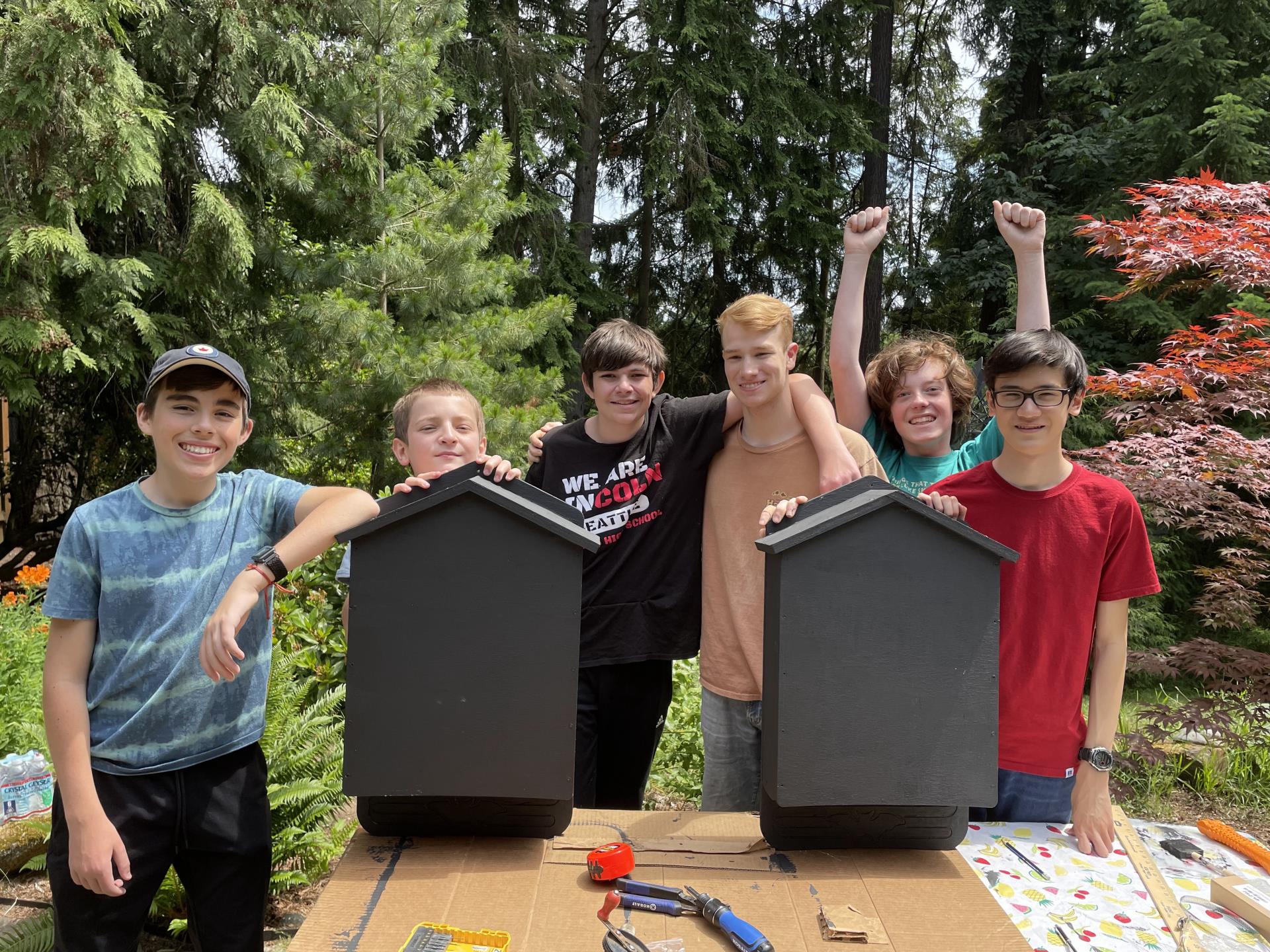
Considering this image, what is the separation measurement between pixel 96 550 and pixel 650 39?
10251 millimetres

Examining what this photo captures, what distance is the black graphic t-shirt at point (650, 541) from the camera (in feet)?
7.36

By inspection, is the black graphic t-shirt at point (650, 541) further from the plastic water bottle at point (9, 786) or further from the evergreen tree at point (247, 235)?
the evergreen tree at point (247, 235)

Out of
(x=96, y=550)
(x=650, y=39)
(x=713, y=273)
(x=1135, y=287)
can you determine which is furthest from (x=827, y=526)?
(x=713, y=273)

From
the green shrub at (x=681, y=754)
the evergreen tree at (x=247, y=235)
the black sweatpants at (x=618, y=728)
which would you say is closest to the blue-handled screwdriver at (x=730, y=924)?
the black sweatpants at (x=618, y=728)

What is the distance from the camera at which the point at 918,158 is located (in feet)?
48.5

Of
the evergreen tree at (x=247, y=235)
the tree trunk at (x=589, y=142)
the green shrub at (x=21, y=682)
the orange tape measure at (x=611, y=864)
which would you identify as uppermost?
the tree trunk at (x=589, y=142)

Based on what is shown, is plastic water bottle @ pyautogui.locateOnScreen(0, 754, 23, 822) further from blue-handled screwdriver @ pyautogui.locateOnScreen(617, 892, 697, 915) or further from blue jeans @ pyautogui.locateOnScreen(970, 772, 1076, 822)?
blue jeans @ pyautogui.locateOnScreen(970, 772, 1076, 822)

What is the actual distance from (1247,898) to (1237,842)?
31 cm

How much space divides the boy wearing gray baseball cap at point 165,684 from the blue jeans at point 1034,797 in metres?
1.32

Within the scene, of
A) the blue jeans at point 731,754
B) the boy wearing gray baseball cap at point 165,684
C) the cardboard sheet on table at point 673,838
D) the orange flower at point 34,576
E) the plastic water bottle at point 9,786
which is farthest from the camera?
the orange flower at point 34,576

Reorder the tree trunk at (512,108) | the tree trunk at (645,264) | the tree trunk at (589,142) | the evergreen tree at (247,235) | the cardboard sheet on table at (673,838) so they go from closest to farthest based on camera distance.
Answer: the cardboard sheet on table at (673,838) < the evergreen tree at (247,235) < the tree trunk at (512,108) < the tree trunk at (589,142) < the tree trunk at (645,264)

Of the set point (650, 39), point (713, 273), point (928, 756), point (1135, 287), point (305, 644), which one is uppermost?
point (650, 39)

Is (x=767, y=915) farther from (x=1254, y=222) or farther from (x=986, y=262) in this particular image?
(x=986, y=262)

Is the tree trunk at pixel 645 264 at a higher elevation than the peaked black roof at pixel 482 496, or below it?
higher
